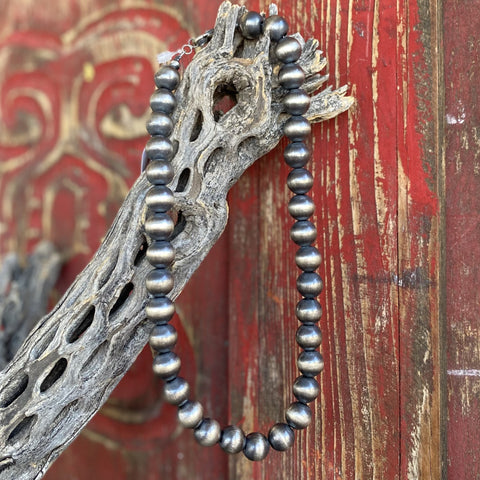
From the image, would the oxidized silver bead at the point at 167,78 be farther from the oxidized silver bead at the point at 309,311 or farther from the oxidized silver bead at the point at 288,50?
the oxidized silver bead at the point at 309,311

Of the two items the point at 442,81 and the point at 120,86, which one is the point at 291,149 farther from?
the point at 120,86

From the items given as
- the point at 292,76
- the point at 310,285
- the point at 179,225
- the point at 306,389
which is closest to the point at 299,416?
the point at 306,389

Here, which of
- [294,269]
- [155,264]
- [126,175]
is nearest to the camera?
[155,264]

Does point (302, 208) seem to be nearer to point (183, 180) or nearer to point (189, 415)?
point (183, 180)

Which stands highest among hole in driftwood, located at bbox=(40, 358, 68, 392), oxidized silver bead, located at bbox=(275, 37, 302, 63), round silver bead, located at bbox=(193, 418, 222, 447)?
oxidized silver bead, located at bbox=(275, 37, 302, 63)

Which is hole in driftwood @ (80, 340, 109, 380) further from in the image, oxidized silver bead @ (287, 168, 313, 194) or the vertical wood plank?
the vertical wood plank

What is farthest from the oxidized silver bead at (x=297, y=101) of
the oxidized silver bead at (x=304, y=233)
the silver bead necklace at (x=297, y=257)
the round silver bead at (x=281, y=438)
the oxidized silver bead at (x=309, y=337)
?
the round silver bead at (x=281, y=438)

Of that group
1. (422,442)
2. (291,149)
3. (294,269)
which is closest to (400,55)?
(291,149)

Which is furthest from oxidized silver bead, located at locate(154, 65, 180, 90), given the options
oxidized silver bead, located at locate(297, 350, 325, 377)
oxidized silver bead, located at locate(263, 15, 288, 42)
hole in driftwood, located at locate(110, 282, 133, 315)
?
oxidized silver bead, located at locate(297, 350, 325, 377)
